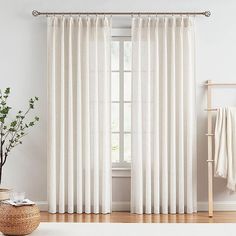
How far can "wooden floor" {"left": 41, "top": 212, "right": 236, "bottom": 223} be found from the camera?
4.90 metres

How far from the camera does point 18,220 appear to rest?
209cm

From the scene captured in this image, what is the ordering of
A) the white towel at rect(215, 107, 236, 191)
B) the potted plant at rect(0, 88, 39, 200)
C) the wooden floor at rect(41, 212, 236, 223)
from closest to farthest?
1. the wooden floor at rect(41, 212, 236, 223)
2. the white towel at rect(215, 107, 236, 191)
3. the potted plant at rect(0, 88, 39, 200)

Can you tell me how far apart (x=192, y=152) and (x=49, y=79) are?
1.87 meters

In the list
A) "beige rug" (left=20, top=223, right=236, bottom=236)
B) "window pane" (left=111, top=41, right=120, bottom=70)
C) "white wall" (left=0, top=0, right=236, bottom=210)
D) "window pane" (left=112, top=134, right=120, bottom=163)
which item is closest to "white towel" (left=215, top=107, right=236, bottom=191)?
"white wall" (left=0, top=0, right=236, bottom=210)

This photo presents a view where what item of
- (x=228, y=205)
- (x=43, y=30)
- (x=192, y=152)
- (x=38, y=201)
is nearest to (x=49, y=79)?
(x=43, y=30)

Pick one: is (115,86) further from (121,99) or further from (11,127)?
(11,127)

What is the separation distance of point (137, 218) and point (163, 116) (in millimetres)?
1200

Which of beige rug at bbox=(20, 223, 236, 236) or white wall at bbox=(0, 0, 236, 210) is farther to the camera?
white wall at bbox=(0, 0, 236, 210)

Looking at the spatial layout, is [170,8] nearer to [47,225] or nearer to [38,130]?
[38,130]

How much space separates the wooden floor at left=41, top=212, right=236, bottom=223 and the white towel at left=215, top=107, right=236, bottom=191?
0.38 metres

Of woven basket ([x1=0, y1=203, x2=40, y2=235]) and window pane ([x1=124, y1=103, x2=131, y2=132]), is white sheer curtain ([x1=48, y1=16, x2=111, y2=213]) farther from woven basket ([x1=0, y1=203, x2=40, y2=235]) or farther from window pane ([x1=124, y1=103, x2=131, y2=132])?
woven basket ([x1=0, y1=203, x2=40, y2=235])

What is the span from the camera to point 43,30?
18.1 feet

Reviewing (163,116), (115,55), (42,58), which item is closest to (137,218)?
(163,116)

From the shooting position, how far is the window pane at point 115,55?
5617mm
